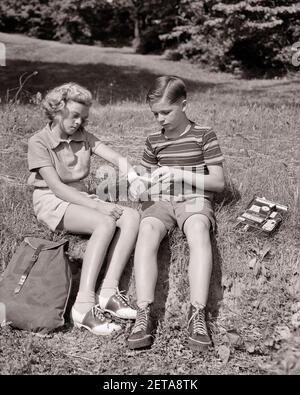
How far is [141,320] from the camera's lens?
10.4 ft

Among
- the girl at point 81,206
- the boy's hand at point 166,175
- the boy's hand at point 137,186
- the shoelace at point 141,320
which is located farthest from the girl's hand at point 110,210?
the shoelace at point 141,320

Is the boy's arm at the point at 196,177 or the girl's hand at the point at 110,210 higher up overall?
the boy's arm at the point at 196,177

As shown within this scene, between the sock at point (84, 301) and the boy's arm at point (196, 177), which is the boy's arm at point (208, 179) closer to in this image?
the boy's arm at point (196, 177)

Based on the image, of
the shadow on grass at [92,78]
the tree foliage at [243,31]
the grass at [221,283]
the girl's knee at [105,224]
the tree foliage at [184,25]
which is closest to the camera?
the grass at [221,283]

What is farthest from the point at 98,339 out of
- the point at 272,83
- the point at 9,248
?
the point at 272,83

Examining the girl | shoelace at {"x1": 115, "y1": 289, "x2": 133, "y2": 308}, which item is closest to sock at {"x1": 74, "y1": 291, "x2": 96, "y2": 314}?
the girl

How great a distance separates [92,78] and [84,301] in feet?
38.6

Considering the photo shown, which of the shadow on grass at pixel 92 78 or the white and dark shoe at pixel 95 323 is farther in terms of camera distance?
the shadow on grass at pixel 92 78

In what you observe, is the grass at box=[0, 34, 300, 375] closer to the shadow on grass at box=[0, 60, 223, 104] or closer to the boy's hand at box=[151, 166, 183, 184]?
the boy's hand at box=[151, 166, 183, 184]

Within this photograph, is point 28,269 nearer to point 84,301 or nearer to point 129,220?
point 84,301

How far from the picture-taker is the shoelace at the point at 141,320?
3.14 m

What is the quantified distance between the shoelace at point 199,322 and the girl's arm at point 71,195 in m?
0.84

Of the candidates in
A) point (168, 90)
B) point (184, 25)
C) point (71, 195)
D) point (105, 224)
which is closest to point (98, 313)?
point (105, 224)

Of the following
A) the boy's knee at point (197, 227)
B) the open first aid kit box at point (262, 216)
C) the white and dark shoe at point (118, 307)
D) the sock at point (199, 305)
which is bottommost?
the white and dark shoe at point (118, 307)
